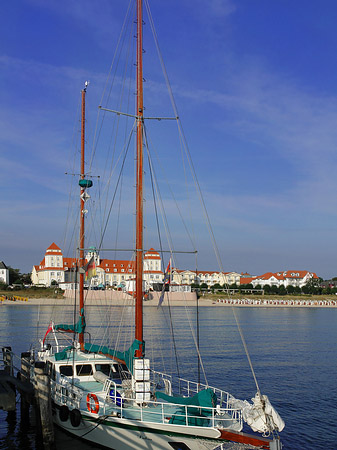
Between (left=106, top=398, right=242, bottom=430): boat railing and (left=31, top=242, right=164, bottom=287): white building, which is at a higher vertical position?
(left=31, top=242, right=164, bottom=287): white building

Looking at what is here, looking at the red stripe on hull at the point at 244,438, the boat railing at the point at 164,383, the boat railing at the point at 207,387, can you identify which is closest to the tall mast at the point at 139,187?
the boat railing at the point at 164,383

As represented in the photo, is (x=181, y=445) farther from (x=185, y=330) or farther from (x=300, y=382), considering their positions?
(x=185, y=330)

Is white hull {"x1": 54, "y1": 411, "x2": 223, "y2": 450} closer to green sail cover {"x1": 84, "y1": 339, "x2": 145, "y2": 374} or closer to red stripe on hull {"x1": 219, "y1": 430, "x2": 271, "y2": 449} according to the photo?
red stripe on hull {"x1": 219, "y1": 430, "x2": 271, "y2": 449}

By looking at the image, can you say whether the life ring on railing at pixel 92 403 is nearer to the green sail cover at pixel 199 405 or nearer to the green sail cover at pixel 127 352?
the green sail cover at pixel 127 352

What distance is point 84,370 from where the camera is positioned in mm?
21375

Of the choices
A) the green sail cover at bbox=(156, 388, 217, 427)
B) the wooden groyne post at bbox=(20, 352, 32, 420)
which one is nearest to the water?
the wooden groyne post at bbox=(20, 352, 32, 420)

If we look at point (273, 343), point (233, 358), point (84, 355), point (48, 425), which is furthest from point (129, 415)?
point (273, 343)

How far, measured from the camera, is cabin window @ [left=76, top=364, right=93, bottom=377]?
21.2 metres

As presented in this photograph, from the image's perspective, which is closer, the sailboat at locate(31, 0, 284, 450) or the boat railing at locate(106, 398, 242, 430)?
the sailboat at locate(31, 0, 284, 450)

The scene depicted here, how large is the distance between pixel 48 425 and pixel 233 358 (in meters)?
27.9

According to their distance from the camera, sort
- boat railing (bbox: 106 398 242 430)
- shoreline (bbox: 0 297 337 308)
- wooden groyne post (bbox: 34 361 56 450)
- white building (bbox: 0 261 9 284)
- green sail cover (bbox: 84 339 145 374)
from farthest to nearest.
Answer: white building (bbox: 0 261 9 284) < shoreline (bbox: 0 297 337 308) < green sail cover (bbox: 84 339 145 374) < wooden groyne post (bbox: 34 361 56 450) < boat railing (bbox: 106 398 242 430)

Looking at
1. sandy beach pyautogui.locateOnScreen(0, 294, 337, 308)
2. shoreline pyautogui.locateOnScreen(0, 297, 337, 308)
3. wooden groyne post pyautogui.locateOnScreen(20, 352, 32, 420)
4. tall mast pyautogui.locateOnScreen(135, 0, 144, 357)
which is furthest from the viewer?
shoreline pyautogui.locateOnScreen(0, 297, 337, 308)

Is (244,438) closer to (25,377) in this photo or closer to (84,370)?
(84,370)

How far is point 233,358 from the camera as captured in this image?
43156 mm
